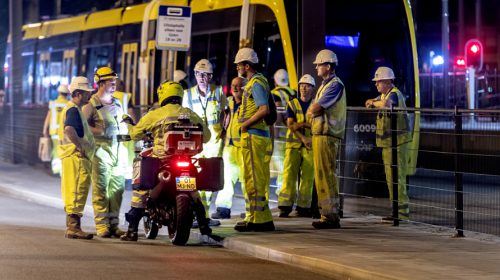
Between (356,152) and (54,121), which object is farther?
(54,121)

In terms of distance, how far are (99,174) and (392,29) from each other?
7.58 metres

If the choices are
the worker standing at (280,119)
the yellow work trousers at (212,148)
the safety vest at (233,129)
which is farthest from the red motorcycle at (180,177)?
the worker standing at (280,119)

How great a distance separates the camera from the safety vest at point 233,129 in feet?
48.2

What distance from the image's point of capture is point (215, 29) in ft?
70.7

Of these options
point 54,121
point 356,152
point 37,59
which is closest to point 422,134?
point 356,152

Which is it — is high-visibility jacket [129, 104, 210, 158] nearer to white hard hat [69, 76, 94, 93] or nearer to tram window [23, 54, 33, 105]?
white hard hat [69, 76, 94, 93]

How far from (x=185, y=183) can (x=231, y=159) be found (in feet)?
10.4

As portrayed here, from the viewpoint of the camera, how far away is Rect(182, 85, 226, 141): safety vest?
47.4ft

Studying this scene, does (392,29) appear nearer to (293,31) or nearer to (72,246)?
(293,31)

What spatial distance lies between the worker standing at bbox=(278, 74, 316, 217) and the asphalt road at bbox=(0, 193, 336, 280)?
7.60ft

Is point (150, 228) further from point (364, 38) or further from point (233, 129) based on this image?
point (364, 38)

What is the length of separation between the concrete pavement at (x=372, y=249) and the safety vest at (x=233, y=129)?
1.05m

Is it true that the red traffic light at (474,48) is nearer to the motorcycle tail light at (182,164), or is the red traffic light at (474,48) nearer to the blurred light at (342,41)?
the blurred light at (342,41)

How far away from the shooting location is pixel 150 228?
13.3 meters
